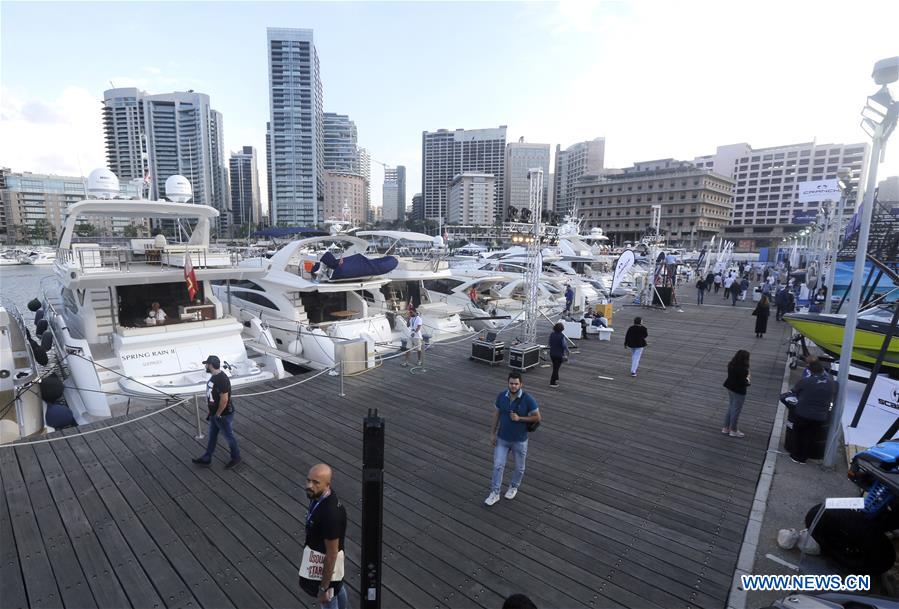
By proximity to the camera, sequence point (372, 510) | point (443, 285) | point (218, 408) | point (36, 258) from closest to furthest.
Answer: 1. point (372, 510)
2. point (218, 408)
3. point (443, 285)
4. point (36, 258)

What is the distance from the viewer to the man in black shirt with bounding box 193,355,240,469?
5.63 m

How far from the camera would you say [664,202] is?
9256 cm

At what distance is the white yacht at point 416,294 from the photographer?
1762 centimetres

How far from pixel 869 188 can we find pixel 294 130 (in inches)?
5273

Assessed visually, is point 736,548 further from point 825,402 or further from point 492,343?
point 492,343

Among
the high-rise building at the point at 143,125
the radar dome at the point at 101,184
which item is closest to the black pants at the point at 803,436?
the radar dome at the point at 101,184

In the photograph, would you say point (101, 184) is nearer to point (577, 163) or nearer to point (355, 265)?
point (355, 265)

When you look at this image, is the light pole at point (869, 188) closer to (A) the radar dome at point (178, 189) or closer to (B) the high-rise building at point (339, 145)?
(A) the radar dome at point (178, 189)

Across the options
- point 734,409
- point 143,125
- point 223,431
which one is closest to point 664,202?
point 143,125

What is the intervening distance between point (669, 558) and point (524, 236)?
9.04m

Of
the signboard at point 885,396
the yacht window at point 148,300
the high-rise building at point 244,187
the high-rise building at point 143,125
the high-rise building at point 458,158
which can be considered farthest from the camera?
the high-rise building at point 458,158

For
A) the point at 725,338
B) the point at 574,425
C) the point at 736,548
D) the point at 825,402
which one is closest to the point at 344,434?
the point at 574,425

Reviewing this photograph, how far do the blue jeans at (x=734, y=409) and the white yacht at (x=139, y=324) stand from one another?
9.57m

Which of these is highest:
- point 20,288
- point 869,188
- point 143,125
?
point 143,125
